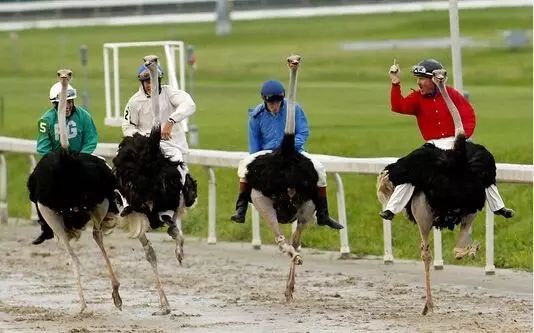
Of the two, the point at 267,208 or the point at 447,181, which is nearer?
the point at 447,181

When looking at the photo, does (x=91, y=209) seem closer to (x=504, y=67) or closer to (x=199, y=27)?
(x=504, y=67)

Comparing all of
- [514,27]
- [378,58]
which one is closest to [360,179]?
[378,58]

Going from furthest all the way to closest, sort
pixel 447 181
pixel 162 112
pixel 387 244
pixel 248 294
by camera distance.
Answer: pixel 387 244 → pixel 248 294 → pixel 162 112 → pixel 447 181

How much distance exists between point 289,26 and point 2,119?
108 ft

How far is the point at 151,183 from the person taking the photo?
1543 cm

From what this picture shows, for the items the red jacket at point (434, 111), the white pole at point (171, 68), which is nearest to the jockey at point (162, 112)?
the red jacket at point (434, 111)

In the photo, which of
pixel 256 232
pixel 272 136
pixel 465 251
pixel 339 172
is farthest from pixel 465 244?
pixel 256 232

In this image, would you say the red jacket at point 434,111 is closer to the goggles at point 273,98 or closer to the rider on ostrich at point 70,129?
the goggles at point 273,98

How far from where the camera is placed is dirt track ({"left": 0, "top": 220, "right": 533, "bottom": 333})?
14617 millimetres

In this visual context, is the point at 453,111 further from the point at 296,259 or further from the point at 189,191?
the point at 189,191

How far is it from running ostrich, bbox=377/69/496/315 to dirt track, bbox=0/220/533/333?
24.5 inches

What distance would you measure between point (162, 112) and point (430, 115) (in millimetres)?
2262

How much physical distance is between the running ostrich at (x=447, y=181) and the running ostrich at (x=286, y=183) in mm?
785

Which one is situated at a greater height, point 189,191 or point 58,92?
point 58,92
